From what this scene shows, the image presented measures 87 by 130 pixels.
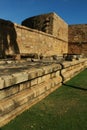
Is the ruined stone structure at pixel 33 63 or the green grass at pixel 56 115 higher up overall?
the ruined stone structure at pixel 33 63

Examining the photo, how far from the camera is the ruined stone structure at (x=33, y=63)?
9.61 ft

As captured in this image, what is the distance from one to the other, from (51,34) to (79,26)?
20.3ft

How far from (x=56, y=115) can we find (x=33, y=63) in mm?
2709

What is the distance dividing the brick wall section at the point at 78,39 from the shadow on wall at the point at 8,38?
12.2 m

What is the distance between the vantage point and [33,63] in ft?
18.6

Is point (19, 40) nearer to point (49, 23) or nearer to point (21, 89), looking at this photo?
point (49, 23)

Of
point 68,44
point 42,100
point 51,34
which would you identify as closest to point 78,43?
point 68,44

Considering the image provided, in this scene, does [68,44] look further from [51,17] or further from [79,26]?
[51,17]

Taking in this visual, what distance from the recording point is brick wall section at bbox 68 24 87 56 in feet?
70.4

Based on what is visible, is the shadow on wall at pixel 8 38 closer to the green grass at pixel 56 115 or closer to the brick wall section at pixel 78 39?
the green grass at pixel 56 115

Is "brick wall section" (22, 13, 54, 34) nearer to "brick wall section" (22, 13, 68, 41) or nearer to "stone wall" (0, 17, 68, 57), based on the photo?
"brick wall section" (22, 13, 68, 41)

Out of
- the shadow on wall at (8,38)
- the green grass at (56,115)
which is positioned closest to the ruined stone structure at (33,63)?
the shadow on wall at (8,38)

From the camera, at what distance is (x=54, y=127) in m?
2.72

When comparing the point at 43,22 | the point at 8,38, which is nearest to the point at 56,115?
the point at 8,38
